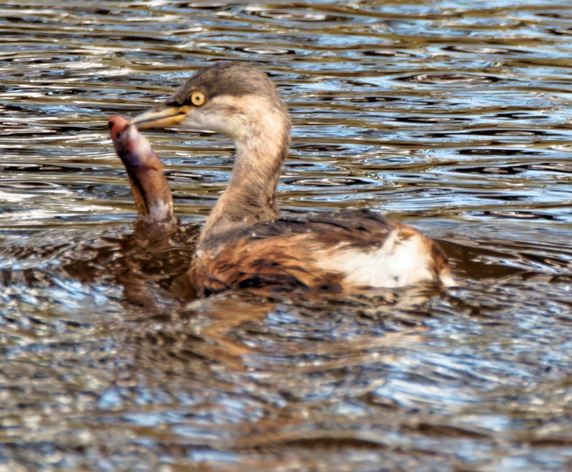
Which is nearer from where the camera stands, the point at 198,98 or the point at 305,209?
the point at 198,98

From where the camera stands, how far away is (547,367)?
14.7ft

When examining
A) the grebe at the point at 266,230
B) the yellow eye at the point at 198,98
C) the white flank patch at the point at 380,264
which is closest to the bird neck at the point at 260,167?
the grebe at the point at 266,230

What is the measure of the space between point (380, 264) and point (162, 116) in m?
1.80

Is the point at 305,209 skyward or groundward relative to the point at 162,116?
groundward

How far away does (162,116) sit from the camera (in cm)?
654

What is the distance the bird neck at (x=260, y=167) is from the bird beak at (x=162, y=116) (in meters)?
0.39

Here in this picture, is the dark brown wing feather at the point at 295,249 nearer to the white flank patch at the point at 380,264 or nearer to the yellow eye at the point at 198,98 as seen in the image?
the white flank patch at the point at 380,264

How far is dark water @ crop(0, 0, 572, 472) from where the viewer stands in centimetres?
396

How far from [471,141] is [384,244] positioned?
3409 mm

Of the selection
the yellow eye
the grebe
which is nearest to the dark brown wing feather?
the grebe

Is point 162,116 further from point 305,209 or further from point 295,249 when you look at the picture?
point 295,249

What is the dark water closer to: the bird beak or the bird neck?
the bird neck

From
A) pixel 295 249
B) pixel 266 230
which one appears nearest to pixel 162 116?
pixel 266 230

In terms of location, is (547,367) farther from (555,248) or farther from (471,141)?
(471,141)
